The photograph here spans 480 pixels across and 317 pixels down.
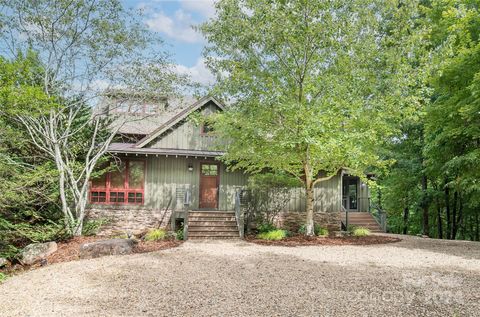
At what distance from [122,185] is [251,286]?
1051 centimetres

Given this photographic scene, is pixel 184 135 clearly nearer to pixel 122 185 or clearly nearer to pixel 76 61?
pixel 122 185

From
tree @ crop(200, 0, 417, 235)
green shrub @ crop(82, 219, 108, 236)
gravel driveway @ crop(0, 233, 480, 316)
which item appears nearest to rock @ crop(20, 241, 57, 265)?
gravel driveway @ crop(0, 233, 480, 316)

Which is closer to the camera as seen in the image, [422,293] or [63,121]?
[422,293]

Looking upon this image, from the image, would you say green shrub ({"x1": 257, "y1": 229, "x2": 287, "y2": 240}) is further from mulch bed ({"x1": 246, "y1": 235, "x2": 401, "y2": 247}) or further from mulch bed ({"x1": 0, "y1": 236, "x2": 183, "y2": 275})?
mulch bed ({"x1": 0, "y1": 236, "x2": 183, "y2": 275})

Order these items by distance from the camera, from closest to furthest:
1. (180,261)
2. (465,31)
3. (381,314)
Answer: (381,314)
(180,261)
(465,31)

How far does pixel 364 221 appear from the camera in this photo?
16266 mm

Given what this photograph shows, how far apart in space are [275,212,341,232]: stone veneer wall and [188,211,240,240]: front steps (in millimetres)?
2638

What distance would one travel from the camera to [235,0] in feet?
35.8

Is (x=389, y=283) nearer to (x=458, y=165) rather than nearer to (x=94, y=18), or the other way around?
(x=458, y=165)

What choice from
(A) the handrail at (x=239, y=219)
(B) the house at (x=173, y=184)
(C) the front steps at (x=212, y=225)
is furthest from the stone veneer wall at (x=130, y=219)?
(A) the handrail at (x=239, y=219)

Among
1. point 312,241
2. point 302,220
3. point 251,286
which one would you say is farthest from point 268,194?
point 251,286

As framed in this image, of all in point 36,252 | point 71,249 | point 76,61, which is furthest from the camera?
point 76,61

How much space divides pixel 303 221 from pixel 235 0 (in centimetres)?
976

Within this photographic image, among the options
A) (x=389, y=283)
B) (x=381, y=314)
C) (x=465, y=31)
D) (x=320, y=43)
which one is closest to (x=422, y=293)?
(x=389, y=283)
